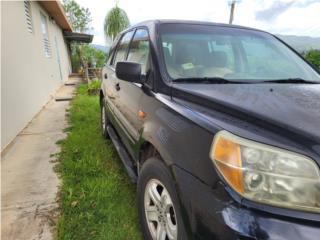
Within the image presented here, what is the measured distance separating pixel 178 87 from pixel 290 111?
0.78 m

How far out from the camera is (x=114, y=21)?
693 inches

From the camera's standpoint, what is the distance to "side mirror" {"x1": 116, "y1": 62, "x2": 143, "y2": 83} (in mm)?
2188

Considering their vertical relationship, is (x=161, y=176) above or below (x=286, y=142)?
below

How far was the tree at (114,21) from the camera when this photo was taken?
17594 millimetres

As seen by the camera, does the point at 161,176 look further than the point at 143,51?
No

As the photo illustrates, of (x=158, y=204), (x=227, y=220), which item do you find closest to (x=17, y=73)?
(x=158, y=204)

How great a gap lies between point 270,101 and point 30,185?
276 centimetres

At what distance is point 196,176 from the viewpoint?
4.48 feet

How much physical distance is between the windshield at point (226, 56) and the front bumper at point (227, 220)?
1063mm

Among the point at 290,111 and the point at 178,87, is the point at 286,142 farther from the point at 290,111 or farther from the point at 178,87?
the point at 178,87

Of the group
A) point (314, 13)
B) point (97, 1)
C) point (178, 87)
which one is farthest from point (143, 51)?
point (97, 1)

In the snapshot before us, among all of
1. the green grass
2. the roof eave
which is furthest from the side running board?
the roof eave

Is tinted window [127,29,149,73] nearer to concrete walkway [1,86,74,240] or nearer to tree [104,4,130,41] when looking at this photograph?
concrete walkway [1,86,74,240]

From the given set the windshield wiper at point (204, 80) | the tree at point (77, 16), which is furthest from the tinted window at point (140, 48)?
the tree at point (77, 16)
